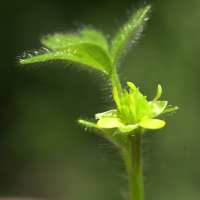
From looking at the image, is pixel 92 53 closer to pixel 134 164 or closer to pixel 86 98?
pixel 134 164

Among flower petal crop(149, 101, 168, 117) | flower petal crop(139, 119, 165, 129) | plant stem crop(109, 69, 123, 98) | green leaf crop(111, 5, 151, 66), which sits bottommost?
flower petal crop(139, 119, 165, 129)

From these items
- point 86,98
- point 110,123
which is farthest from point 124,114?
point 86,98

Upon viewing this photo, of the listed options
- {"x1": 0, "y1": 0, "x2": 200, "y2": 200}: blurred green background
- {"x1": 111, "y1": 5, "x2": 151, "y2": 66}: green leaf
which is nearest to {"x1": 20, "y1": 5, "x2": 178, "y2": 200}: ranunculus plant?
{"x1": 111, "y1": 5, "x2": 151, "y2": 66}: green leaf

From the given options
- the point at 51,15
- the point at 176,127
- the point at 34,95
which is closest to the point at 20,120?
the point at 34,95

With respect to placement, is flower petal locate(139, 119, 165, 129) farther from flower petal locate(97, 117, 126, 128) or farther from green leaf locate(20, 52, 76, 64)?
green leaf locate(20, 52, 76, 64)

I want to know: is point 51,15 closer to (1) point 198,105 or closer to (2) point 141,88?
(2) point 141,88

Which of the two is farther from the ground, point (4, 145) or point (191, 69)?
point (191, 69)

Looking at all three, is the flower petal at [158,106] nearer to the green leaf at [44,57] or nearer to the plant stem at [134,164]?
the plant stem at [134,164]
